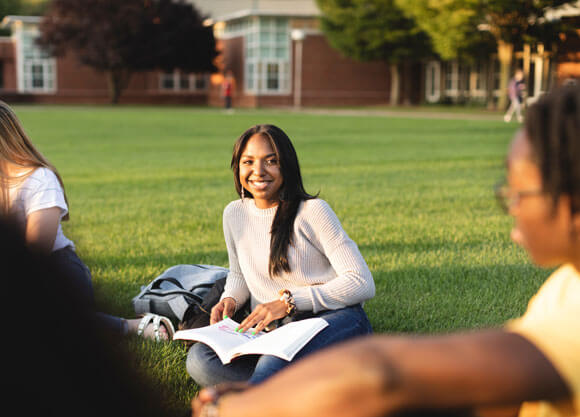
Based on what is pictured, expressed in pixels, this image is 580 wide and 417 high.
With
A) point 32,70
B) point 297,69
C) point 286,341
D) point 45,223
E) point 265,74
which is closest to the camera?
point 286,341

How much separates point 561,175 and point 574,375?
310 mm

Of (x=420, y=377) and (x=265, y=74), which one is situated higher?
(x=265, y=74)

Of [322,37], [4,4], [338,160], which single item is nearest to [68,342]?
[338,160]

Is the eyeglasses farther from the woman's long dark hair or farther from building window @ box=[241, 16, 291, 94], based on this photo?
building window @ box=[241, 16, 291, 94]

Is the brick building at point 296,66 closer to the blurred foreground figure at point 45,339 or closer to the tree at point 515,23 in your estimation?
the tree at point 515,23

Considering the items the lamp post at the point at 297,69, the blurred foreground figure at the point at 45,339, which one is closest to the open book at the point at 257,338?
the blurred foreground figure at the point at 45,339

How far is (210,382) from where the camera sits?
3.28 metres

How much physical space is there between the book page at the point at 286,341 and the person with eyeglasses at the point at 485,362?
4.98ft

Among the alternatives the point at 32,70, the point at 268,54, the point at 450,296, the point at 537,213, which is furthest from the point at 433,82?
the point at 537,213

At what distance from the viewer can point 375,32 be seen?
45.0 metres

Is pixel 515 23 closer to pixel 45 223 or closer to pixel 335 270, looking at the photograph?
pixel 335 270

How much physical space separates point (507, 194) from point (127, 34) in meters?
51.9

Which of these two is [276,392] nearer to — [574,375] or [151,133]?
[574,375]

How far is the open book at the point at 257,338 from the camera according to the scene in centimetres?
283
